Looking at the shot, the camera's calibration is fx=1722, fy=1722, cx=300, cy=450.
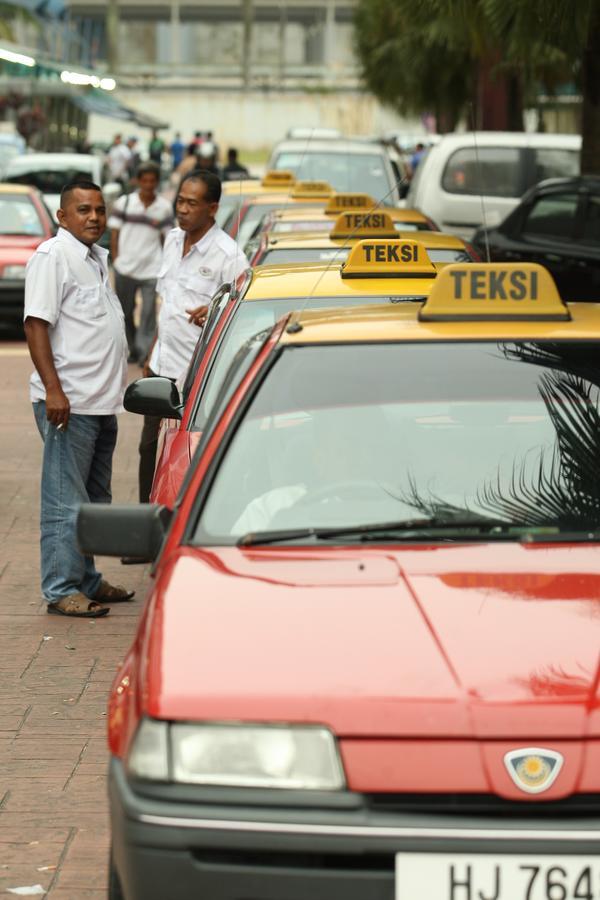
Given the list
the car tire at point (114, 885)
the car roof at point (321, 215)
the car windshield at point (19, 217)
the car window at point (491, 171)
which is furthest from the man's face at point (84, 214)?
the car window at point (491, 171)

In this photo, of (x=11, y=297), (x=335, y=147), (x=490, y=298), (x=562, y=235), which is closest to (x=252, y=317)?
(x=490, y=298)

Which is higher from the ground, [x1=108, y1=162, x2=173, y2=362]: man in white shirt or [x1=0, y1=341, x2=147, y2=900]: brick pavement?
[x1=108, y1=162, x2=173, y2=362]: man in white shirt

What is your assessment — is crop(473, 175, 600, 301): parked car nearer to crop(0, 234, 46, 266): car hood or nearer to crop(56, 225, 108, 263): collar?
crop(0, 234, 46, 266): car hood

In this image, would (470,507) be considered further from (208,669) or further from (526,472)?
(208,669)

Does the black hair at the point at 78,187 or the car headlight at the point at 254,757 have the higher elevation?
the black hair at the point at 78,187

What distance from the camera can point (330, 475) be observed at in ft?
13.7

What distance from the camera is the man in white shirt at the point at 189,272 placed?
8133mm

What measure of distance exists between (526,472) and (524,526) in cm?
21

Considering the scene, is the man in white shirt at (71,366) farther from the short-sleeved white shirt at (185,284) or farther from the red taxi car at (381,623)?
the red taxi car at (381,623)

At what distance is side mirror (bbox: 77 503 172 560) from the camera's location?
13.5 feet

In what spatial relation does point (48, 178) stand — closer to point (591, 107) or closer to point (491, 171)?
point (491, 171)

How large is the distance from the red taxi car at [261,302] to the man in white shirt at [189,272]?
0.97m

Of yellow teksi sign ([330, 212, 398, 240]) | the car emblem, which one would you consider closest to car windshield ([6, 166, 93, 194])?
yellow teksi sign ([330, 212, 398, 240])

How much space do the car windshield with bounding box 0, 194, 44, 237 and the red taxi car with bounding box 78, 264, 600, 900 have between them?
45.8 ft
